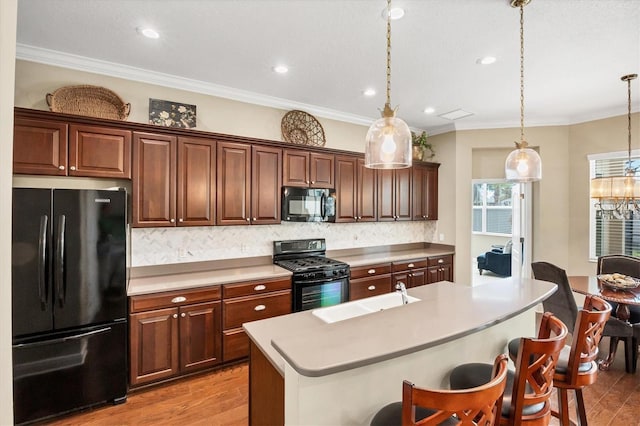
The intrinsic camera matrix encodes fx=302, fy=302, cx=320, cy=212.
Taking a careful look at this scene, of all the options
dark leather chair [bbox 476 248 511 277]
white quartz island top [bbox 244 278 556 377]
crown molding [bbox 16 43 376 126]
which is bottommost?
dark leather chair [bbox 476 248 511 277]

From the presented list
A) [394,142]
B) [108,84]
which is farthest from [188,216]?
[394,142]

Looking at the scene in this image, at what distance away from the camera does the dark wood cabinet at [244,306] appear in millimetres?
3049

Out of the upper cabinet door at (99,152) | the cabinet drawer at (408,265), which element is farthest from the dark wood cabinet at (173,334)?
the cabinet drawer at (408,265)

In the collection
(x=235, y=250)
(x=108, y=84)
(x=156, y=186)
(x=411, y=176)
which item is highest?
(x=108, y=84)

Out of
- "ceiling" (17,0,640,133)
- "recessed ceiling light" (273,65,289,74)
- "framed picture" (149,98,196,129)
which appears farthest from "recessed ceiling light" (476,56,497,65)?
"framed picture" (149,98,196,129)

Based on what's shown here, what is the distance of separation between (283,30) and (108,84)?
192 centimetres

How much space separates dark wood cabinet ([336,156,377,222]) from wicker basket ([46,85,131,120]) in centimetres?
256

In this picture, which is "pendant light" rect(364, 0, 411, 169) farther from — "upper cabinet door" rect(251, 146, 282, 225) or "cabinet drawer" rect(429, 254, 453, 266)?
"cabinet drawer" rect(429, 254, 453, 266)

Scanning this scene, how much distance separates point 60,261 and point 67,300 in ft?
1.02

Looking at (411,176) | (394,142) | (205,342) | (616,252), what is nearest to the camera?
(394,142)

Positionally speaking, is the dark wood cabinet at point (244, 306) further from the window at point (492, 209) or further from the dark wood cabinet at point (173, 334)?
the window at point (492, 209)

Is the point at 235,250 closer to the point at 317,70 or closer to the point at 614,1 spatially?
the point at 317,70

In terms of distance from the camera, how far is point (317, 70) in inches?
122

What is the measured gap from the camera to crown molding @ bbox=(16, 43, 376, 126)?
2.71 meters
